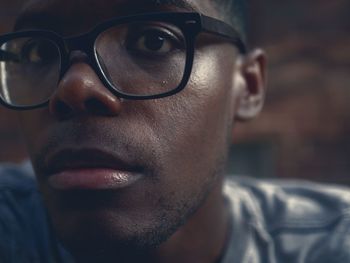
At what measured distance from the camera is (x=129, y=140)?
4.55 ft

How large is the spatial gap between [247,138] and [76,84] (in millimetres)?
2949

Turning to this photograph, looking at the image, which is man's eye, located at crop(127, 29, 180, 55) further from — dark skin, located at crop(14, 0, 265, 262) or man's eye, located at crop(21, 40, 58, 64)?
man's eye, located at crop(21, 40, 58, 64)

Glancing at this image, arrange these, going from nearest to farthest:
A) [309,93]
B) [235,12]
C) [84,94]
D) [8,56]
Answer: [84,94] < [8,56] < [235,12] < [309,93]

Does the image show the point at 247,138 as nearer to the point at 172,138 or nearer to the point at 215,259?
the point at 215,259

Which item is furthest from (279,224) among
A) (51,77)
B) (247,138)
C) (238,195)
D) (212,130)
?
(247,138)

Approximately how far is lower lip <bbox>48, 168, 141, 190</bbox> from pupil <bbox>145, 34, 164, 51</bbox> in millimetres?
378

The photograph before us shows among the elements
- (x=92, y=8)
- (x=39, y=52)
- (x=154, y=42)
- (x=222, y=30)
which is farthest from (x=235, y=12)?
(x=39, y=52)

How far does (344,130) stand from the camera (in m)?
4.00

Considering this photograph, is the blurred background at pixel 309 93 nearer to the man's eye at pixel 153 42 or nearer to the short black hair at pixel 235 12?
the short black hair at pixel 235 12

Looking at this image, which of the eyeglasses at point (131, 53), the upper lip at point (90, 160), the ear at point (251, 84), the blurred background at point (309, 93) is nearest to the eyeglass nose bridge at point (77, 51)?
the eyeglasses at point (131, 53)

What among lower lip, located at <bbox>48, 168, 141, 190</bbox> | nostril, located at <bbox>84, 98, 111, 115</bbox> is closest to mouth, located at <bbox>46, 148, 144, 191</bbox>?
lower lip, located at <bbox>48, 168, 141, 190</bbox>

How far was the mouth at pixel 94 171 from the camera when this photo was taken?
137 centimetres

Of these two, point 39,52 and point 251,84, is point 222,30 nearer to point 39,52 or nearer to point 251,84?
point 251,84

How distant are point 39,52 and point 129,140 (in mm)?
475
